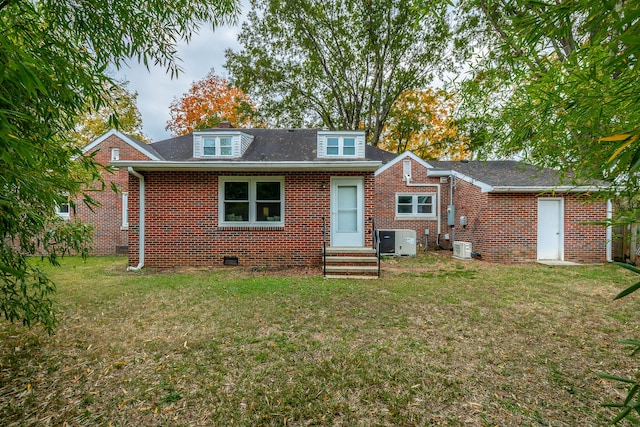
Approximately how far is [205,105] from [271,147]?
469 inches

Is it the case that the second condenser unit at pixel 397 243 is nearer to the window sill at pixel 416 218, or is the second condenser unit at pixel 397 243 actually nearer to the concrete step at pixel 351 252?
the window sill at pixel 416 218

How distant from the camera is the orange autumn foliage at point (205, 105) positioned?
19.9 metres

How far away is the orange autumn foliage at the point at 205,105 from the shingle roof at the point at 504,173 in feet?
42.1

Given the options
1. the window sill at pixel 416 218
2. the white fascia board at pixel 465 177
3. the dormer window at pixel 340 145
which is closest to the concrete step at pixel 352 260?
the dormer window at pixel 340 145

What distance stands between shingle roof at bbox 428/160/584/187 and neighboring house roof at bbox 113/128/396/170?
15.2ft

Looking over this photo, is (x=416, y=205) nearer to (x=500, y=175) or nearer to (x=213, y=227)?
(x=500, y=175)

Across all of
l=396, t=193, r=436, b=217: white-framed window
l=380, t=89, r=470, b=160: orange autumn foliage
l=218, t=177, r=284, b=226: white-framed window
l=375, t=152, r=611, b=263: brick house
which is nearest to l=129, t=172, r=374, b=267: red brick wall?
l=218, t=177, r=284, b=226: white-framed window

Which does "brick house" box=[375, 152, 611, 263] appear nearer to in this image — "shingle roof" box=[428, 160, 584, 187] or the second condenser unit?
"shingle roof" box=[428, 160, 584, 187]

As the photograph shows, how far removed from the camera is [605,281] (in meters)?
7.18

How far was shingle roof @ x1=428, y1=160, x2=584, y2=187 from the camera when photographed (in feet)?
35.0

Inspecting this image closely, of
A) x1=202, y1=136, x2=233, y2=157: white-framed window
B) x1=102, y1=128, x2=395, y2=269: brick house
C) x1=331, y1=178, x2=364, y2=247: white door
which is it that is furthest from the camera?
x1=202, y1=136, x2=233, y2=157: white-framed window

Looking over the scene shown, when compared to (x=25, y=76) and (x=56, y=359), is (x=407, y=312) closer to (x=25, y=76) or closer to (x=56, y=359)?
(x=56, y=359)

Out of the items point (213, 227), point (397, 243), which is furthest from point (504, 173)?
point (213, 227)

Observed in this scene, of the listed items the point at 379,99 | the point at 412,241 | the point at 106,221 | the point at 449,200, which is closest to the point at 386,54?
the point at 379,99
